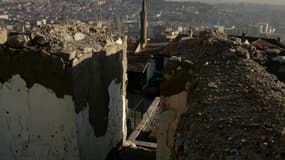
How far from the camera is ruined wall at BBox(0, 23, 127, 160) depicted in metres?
6.43

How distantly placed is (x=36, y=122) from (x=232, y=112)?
4.15 meters

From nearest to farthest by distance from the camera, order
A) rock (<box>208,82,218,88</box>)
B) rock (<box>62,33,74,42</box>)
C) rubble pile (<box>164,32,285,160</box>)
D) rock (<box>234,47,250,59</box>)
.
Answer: rubble pile (<box>164,32,285,160</box>) < rock (<box>208,82,218,88</box>) < rock (<box>234,47,250,59</box>) < rock (<box>62,33,74,42</box>)

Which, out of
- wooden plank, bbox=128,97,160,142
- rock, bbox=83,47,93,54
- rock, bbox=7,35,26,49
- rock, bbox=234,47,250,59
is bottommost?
wooden plank, bbox=128,97,160,142

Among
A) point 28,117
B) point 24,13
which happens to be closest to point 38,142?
point 28,117

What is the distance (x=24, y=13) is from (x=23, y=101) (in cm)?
6697

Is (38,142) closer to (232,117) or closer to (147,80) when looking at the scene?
(232,117)

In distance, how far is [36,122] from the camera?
22.1ft

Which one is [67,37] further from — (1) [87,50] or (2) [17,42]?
(2) [17,42]

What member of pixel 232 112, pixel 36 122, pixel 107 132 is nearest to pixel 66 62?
pixel 36 122

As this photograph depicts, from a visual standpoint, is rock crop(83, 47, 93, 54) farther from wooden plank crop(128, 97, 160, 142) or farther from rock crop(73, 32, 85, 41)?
wooden plank crop(128, 97, 160, 142)

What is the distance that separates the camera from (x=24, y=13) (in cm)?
6912

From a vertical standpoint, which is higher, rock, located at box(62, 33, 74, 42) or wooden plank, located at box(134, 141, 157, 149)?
rock, located at box(62, 33, 74, 42)

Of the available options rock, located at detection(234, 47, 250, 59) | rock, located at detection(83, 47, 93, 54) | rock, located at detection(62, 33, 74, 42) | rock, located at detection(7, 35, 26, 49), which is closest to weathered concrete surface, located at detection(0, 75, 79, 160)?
rock, located at detection(7, 35, 26, 49)

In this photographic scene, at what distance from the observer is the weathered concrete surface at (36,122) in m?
6.57
